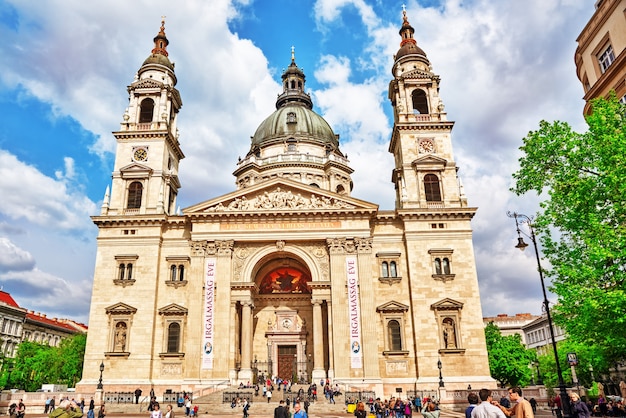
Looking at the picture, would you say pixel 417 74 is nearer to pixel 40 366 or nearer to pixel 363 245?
pixel 363 245

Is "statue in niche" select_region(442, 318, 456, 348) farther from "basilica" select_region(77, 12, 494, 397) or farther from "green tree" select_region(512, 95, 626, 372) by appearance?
"green tree" select_region(512, 95, 626, 372)

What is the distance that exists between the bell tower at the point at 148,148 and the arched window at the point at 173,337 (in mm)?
9835

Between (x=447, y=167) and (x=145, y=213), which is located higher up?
(x=447, y=167)

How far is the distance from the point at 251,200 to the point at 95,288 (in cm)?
1480

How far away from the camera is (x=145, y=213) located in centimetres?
4175

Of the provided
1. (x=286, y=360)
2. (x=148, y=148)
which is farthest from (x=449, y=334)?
(x=148, y=148)

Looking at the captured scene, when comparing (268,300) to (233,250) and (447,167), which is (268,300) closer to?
(233,250)

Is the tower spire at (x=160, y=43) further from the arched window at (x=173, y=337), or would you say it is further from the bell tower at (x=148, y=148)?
the arched window at (x=173, y=337)

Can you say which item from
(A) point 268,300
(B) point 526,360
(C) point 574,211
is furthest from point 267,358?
(B) point 526,360

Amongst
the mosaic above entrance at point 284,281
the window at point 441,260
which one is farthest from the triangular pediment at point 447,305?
the mosaic above entrance at point 284,281

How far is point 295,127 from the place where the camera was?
6375 centimetres

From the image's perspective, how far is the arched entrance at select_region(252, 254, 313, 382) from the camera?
41.8 meters

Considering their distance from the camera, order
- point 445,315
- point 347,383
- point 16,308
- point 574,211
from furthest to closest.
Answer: point 16,308, point 445,315, point 347,383, point 574,211

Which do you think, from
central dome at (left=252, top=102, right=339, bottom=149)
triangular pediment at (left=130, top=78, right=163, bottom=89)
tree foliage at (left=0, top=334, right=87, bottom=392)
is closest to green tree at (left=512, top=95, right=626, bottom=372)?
triangular pediment at (left=130, top=78, right=163, bottom=89)
